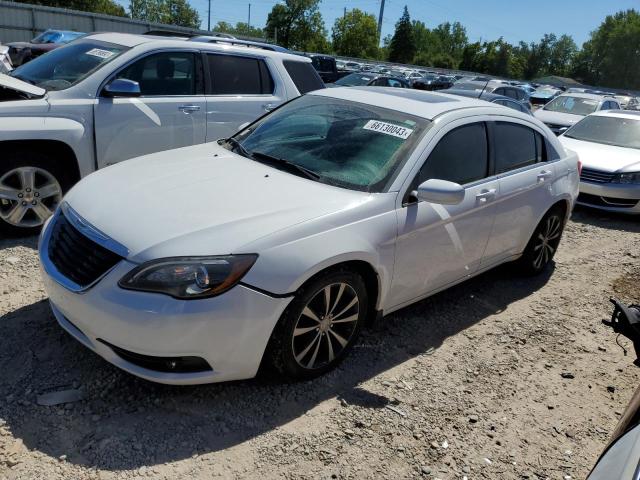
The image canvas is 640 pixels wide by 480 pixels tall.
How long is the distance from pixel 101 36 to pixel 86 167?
1.81 metres

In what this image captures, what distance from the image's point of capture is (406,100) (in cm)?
422

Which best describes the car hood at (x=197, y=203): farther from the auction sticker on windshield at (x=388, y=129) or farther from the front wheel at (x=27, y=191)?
the front wheel at (x=27, y=191)

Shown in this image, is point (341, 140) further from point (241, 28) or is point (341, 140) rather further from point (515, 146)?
point (241, 28)

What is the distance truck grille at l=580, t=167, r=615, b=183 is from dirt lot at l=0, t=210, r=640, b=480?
4478 millimetres

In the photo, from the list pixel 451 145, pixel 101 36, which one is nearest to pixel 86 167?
pixel 101 36

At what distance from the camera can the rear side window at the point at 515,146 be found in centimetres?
438

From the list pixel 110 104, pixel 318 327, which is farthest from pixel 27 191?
pixel 318 327

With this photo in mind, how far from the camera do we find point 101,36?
6.12 meters

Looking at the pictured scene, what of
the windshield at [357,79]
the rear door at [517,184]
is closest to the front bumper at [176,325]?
the rear door at [517,184]

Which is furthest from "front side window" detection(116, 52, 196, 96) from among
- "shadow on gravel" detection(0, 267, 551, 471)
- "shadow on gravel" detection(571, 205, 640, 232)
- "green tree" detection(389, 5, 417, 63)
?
"green tree" detection(389, 5, 417, 63)

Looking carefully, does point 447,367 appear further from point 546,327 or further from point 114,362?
point 114,362

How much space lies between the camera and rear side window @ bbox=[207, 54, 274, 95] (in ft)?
20.1

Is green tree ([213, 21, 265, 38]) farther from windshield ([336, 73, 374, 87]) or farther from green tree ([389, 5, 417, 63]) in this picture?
windshield ([336, 73, 374, 87])

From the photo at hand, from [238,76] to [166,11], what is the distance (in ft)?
315
